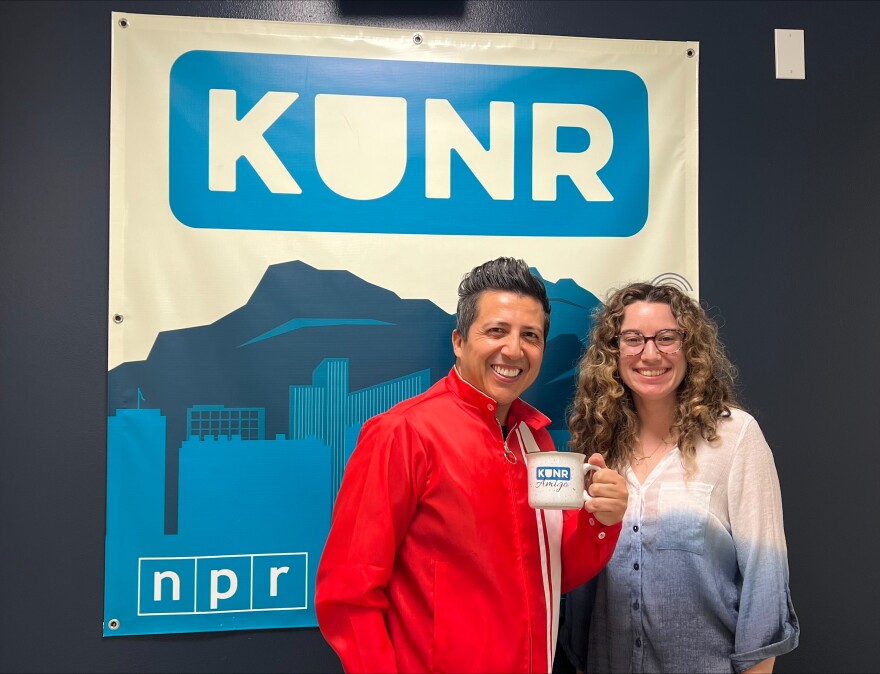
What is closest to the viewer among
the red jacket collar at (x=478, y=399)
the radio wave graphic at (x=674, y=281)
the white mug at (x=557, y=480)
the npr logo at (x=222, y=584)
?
the white mug at (x=557, y=480)

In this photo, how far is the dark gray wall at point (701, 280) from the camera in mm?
1726

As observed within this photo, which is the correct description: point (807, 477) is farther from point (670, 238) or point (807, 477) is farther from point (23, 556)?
point (23, 556)

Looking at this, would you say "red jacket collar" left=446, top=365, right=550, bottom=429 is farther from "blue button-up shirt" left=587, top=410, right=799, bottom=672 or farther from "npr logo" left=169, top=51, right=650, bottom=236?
"npr logo" left=169, top=51, right=650, bottom=236

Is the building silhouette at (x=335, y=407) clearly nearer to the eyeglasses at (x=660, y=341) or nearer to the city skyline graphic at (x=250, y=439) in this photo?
the city skyline graphic at (x=250, y=439)

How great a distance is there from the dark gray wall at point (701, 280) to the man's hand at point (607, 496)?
2.53ft

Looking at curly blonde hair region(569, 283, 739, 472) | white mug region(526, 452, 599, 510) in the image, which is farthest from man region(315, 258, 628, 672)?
curly blonde hair region(569, 283, 739, 472)

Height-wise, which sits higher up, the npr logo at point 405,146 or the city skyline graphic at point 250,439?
the npr logo at point 405,146

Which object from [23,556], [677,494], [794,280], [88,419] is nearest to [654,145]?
[794,280]

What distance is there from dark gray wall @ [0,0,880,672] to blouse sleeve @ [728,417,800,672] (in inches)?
18.4

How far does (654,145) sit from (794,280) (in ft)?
1.74

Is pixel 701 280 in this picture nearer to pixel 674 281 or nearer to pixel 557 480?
pixel 674 281

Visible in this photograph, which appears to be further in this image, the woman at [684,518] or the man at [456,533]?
the woman at [684,518]

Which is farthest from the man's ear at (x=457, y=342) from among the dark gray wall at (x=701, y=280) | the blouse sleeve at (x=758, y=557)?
the dark gray wall at (x=701, y=280)

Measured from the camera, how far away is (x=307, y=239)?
1.79m
